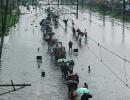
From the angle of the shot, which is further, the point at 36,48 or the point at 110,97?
the point at 36,48

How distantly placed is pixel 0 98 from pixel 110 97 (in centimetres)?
600

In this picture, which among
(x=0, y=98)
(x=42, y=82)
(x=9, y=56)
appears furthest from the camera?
(x=9, y=56)

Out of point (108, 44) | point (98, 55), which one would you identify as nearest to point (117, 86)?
point (98, 55)

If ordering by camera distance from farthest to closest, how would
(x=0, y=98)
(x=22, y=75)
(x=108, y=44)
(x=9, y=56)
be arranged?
(x=108, y=44) < (x=9, y=56) < (x=22, y=75) < (x=0, y=98)

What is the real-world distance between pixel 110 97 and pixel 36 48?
2353 centimetres

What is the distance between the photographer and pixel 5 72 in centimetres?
3606

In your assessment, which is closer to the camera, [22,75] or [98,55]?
[22,75]

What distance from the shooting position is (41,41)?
5731 centimetres

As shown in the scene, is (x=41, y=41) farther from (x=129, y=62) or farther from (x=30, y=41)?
(x=129, y=62)

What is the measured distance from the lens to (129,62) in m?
40.8

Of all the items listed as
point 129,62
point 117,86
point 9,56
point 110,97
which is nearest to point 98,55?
point 129,62

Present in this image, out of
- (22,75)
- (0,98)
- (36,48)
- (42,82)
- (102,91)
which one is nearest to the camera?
(0,98)

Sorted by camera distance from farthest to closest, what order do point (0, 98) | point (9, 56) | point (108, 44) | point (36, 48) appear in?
point (108, 44)
point (36, 48)
point (9, 56)
point (0, 98)

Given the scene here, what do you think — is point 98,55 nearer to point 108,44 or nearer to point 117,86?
point 108,44
